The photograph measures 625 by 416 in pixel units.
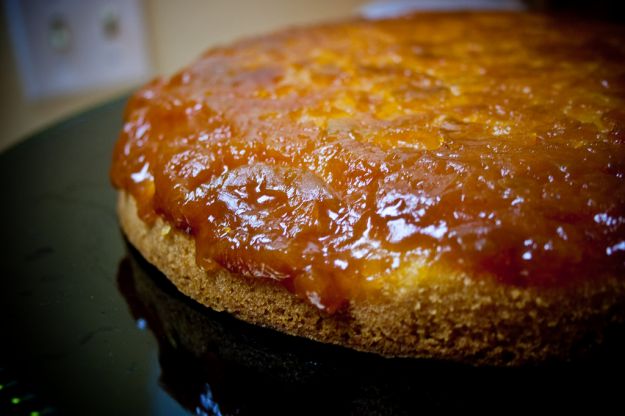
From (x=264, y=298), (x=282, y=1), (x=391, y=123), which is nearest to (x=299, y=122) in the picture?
(x=391, y=123)

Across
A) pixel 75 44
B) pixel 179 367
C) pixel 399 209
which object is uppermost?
pixel 399 209

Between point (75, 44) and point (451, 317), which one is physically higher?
point (451, 317)

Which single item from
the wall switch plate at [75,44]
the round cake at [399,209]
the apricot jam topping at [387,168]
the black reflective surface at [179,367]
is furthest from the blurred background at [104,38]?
the black reflective surface at [179,367]

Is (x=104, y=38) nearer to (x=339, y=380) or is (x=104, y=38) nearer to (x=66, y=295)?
(x=66, y=295)

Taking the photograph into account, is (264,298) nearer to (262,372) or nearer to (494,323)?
(262,372)

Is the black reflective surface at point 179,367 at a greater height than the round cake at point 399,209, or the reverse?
the round cake at point 399,209

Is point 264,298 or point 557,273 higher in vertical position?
point 557,273

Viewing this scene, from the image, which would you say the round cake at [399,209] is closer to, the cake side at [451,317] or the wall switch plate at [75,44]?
the cake side at [451,317]

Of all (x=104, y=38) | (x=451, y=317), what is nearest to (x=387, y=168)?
(x=451, y=317)
